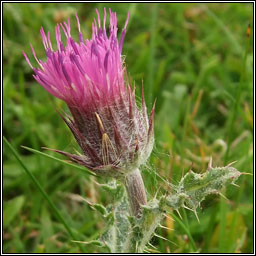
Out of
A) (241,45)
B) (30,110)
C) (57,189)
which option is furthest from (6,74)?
(241,45)

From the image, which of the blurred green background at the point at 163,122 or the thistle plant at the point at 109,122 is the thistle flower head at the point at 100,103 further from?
the blurred green background at the point at 163,122

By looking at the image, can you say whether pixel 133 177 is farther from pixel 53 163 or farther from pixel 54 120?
pixel 54 120

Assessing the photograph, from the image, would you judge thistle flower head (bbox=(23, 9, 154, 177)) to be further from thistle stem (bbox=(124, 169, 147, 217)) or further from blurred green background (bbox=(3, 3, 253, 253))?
blurred green background (bbox=(3, 3, 253, 253))

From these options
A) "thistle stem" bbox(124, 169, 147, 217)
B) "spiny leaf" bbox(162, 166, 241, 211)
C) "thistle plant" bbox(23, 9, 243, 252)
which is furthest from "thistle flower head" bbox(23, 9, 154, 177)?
"spiny leaf" bbox(162, 166, 241, 211)

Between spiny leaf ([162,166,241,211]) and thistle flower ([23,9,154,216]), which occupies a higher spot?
thistle flower ([23,9,154,216])

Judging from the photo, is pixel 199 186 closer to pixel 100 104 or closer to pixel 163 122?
pixel 100 104

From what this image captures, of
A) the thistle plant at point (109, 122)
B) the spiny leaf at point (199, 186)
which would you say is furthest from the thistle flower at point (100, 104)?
the spiny leaf at point (199, 186)

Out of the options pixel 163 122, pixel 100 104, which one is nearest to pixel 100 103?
pixel 100 104
